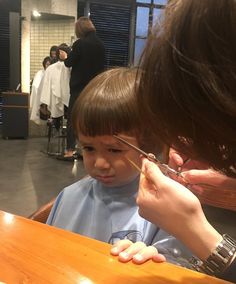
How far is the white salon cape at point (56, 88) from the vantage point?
432 centimetres

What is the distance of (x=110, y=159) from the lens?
3.36 feet

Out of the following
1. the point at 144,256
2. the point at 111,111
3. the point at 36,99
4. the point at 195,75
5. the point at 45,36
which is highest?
the point at 45,36

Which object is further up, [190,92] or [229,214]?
[190,92]

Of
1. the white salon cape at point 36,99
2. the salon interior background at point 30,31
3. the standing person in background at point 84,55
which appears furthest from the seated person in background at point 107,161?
the salon interior background at point 30,31

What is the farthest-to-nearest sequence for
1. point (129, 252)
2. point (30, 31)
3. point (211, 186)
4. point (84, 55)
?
point (30, 31)
point (84, 55)
point (211, 186)
point (129, 252)

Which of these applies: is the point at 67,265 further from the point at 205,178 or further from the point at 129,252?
the point at 205,178

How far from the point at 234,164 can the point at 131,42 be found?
20.9 ft

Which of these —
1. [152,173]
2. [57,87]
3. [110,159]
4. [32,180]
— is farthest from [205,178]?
[57,87]

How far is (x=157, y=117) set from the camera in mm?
452

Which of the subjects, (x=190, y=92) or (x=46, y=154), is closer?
(x=190, y=92)

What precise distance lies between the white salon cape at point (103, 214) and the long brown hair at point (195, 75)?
0.50 meters

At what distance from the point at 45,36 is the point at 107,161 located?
4869 millimetres

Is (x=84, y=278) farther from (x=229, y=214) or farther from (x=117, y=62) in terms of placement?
(x=117, y=62)

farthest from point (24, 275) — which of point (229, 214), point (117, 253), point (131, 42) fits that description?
point (131, 42)
